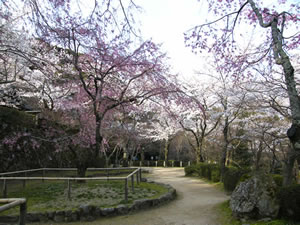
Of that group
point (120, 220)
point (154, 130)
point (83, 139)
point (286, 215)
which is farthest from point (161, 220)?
point (154, 130)

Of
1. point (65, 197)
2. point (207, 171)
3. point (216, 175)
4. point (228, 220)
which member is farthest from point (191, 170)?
point (228, 220)

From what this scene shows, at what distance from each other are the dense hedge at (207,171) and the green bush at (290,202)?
7.59m

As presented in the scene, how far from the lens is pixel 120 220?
527 cm

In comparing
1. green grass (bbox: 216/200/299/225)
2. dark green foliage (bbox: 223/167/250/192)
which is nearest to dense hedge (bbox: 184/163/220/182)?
dark green foliage (bbox: 223/167/250/192)

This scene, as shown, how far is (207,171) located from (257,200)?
8.72 metres

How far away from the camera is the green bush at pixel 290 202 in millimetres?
4152

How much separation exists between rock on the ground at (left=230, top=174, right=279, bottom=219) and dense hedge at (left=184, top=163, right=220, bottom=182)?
705 cm

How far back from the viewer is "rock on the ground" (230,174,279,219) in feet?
15.0

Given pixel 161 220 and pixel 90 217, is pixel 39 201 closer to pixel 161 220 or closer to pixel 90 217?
pixel 90 217

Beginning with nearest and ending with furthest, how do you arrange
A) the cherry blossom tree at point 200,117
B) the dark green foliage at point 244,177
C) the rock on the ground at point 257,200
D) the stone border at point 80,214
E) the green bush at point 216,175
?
the rock on the ground at point 257,200, the stone border at point 80,214, the dark green foliage at point 244,177, the green bush at point 216,175, the cherry blossom tree at point 200,117

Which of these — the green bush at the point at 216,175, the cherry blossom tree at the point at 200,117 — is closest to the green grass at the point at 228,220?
the green bush at the point at 216,175

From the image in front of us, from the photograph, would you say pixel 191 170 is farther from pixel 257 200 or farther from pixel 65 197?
pixel 257 200

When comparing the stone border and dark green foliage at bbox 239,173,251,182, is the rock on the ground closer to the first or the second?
the stone border

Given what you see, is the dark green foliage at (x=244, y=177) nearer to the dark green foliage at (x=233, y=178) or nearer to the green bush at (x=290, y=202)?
the dark green foliage at (x=233, y=178)
